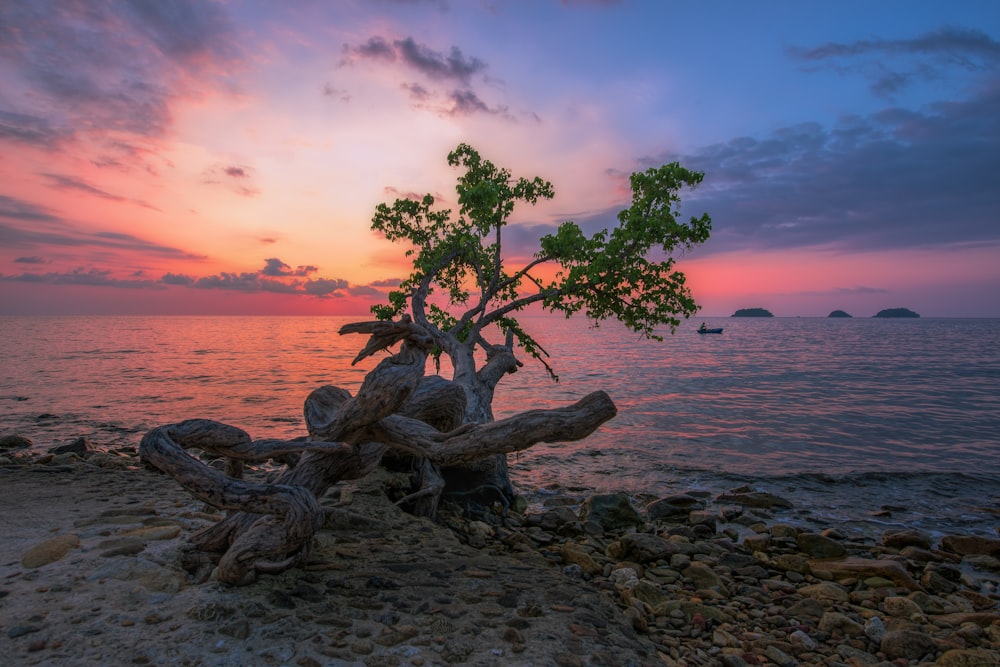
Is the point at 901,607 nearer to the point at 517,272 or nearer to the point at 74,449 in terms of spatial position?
the point at 517,272

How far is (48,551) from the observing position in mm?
6277

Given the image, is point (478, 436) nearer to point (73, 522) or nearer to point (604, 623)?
point (604, 623)

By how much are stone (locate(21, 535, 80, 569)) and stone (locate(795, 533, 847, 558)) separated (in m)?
11.4

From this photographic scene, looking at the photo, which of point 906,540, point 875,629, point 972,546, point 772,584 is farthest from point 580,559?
point 972,546

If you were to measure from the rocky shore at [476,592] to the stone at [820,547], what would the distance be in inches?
1.8

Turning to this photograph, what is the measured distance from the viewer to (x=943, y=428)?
21875mm

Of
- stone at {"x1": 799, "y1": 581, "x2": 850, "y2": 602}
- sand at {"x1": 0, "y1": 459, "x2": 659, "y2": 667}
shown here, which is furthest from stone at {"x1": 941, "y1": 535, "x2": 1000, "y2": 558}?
sand at {"x1": 0, "y1": 459, "x2": 659, "y2": 667}

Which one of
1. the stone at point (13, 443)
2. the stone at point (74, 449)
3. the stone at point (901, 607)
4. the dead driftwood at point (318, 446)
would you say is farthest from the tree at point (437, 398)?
the stone at point (13, 443)

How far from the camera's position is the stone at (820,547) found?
30.2 feet

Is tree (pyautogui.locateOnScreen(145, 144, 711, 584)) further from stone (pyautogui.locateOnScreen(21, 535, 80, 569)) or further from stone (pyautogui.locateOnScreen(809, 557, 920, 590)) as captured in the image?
stone (pyautogui.locateOnScreen(809, 557, 920, 590))

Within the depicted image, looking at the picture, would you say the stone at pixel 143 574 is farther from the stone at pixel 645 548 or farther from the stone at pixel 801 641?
the stone at pixel 801 641

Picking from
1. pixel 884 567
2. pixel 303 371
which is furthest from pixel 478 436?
pixel 303 371

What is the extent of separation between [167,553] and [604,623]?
5356 mm

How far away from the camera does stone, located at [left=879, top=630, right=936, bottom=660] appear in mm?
5957
